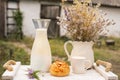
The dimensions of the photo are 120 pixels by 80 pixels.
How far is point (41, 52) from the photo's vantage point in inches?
118

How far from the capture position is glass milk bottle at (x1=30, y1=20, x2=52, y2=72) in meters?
2.99

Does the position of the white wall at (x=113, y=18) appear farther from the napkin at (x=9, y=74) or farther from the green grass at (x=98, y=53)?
the napkin at (x=9, y=74)

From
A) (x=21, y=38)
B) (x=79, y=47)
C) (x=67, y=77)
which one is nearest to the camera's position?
(x=67, y=77)

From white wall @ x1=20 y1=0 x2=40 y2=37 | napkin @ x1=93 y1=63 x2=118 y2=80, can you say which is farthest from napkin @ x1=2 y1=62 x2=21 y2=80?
white wall @ x1=20 y1=0 x2=40 y2=37

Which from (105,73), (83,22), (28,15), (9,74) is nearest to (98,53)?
(28,15)

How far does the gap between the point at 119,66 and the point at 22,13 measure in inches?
213

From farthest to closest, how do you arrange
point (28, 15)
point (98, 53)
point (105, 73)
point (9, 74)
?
point (28, 15) → point (98, 53) → point (105, 73) → point (9, 74)

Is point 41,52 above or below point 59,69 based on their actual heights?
above

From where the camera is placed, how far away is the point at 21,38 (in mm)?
12047

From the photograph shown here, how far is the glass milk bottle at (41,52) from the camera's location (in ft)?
9.81

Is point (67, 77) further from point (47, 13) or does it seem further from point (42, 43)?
point (47, 13)

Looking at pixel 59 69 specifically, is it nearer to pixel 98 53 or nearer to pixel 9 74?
pixel 9 74

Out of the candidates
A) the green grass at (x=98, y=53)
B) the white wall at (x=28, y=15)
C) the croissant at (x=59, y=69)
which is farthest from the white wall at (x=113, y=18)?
the croissant at (x=59, y=69)

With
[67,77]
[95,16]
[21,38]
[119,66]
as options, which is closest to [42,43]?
[67,77]
